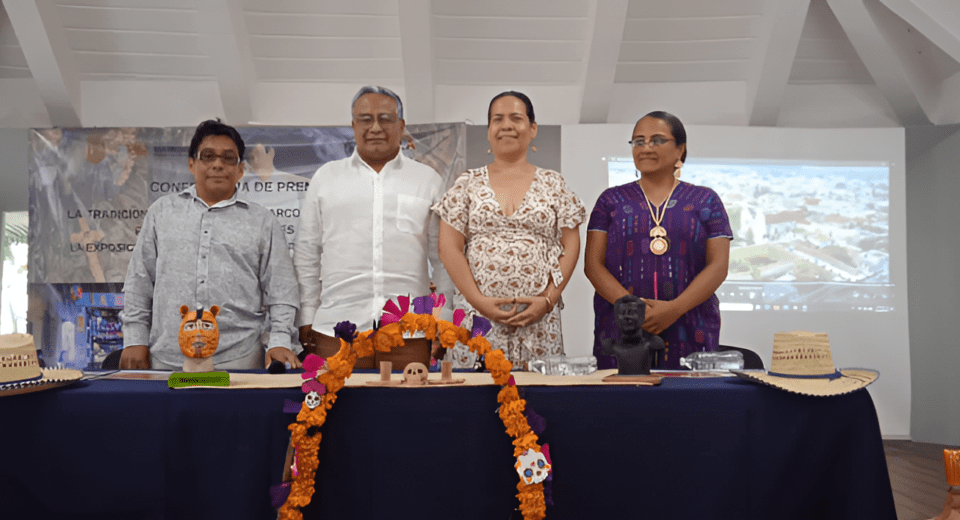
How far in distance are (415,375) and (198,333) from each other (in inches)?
27.2

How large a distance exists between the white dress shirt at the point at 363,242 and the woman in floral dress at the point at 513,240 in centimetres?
18

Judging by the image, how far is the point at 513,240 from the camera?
258 centimetres

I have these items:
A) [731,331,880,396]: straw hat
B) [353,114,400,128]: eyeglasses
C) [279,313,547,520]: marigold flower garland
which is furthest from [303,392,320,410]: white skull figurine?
[353,114,400,128]: eyeglasses

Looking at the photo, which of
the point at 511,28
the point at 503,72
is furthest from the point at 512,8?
the point at 503,72

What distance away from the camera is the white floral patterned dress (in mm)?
2516

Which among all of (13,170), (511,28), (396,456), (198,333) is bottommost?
(396,456)

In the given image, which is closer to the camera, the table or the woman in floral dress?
the table

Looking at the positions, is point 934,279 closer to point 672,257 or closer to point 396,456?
point 672,257

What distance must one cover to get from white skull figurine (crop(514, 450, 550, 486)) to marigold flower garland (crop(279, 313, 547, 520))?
0.7 inches

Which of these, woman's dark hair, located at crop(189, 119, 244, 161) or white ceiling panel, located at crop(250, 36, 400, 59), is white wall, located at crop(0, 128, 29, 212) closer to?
white ceiling panel, located at crop(250, 36, 400, 59)

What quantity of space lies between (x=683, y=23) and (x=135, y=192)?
14.2 feet

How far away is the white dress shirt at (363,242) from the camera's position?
8.92 ft

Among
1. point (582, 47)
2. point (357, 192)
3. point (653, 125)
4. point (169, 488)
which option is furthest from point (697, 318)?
point (582, 47)

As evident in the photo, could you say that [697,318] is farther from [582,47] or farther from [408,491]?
[582,47]
